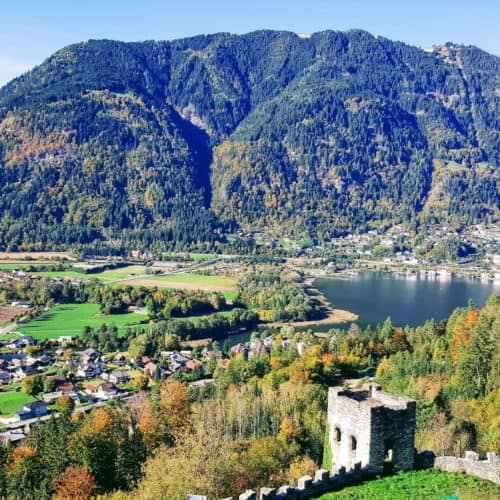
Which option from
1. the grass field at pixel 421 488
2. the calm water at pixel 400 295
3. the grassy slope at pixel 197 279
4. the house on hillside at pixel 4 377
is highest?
the grass field at pixel 421 488

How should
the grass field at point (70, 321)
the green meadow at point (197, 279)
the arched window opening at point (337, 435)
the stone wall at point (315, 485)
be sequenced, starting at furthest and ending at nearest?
1. the green meadow at point (197, 279)
2. the grass field at point (70, 321)
3. the arched window opening at point (337, 435)
4. the stone wall at point (315, 485)

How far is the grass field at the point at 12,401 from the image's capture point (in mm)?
48750

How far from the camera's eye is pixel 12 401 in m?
51.2

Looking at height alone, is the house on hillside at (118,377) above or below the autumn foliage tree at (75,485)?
below

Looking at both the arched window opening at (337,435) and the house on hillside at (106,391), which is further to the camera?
the house on hillside at (106,391)

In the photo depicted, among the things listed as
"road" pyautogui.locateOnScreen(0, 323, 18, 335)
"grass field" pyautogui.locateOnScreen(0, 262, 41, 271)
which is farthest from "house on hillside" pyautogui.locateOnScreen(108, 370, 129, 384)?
"grass field" pyautogui.locateOnScreen(0, 262, 41, 271)

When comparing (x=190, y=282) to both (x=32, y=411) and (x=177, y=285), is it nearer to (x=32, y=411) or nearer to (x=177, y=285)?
(x=177, y=285)

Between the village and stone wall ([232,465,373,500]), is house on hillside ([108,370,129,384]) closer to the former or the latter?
the village

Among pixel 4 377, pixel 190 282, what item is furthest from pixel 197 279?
pixel 4 377

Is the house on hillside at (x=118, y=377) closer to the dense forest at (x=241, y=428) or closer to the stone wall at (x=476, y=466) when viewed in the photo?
the dense forest at (x=241, y=428)

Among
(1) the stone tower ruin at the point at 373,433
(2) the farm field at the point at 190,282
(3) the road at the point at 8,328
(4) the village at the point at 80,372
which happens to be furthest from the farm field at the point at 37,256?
(1) the stone tower ruin at the point at 373,433

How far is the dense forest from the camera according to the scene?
25828mm

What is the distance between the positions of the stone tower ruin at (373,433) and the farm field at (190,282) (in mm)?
91788

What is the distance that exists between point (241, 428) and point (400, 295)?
80396 mm
